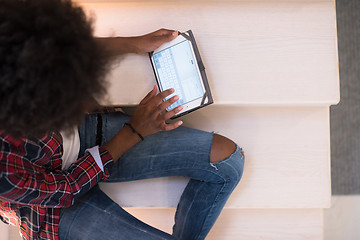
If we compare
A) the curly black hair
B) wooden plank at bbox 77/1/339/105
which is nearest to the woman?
the curly black hair

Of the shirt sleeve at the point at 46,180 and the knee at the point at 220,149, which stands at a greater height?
the shirt sleeve at the point at 46,180

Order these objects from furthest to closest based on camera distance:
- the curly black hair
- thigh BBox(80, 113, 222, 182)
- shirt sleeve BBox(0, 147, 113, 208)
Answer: thigh BBox(80, 113, 222, 182), shirt sleeve BBox(0, 147, 113, 208), the curly black hair

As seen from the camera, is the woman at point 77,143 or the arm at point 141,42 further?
the arm at point 141,42

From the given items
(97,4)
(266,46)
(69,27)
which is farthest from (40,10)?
(266,46)

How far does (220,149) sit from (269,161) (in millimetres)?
179

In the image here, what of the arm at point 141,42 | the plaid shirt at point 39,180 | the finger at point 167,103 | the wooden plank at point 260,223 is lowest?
the wooden plank at point 260,223

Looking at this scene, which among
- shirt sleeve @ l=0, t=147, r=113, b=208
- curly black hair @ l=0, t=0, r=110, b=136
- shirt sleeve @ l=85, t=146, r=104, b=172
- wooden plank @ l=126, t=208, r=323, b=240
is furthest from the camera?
wooden plank @ l=126, t=208, r=323, b=240

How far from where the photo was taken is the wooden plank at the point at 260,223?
109 centimetres

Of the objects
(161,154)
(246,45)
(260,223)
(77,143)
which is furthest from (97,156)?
(260,223)

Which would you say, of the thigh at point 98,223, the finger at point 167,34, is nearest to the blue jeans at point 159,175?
the thigh at point 98,223

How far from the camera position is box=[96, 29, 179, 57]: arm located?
0.83 metres

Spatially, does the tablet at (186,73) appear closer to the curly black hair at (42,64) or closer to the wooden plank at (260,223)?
the curly black hair at (42,64)

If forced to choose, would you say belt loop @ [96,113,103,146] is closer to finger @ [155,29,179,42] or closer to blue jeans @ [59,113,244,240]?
blue jeans @ [59,113,244,240]

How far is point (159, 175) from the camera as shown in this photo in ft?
3.01
